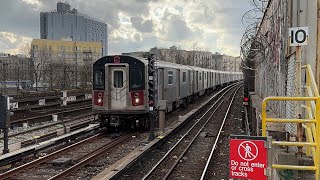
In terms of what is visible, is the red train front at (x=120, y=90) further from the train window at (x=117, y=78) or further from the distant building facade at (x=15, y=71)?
the distant building facade at (x=15, y=71)

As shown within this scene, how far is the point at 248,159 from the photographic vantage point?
4.99 metres

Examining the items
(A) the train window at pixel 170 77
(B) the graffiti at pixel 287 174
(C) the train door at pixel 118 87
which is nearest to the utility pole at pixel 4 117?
(C) the train door at pixel 118 87

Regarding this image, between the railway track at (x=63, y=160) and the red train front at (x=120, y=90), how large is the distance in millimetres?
1897

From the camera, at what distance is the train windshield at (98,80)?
16203mm

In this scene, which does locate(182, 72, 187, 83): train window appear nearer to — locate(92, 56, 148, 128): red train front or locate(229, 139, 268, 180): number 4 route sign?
locate(92, 56, 148, 128): red train front

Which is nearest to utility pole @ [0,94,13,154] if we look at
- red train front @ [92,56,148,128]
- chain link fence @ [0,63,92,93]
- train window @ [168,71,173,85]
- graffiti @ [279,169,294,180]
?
red train front @ [92,56,148,128]

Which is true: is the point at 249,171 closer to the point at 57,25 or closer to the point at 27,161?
the point at 27,161

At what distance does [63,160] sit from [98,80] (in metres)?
6.06

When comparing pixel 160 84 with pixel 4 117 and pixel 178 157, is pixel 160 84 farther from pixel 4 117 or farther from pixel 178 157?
pixel 4 117

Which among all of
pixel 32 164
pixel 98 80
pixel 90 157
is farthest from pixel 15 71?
pixel 32 164

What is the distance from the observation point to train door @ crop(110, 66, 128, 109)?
1598 centimetres

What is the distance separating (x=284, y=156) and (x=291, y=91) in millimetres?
2849

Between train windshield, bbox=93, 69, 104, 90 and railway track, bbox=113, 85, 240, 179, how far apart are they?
144 inches

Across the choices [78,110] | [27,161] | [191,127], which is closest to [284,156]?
[27,161]
